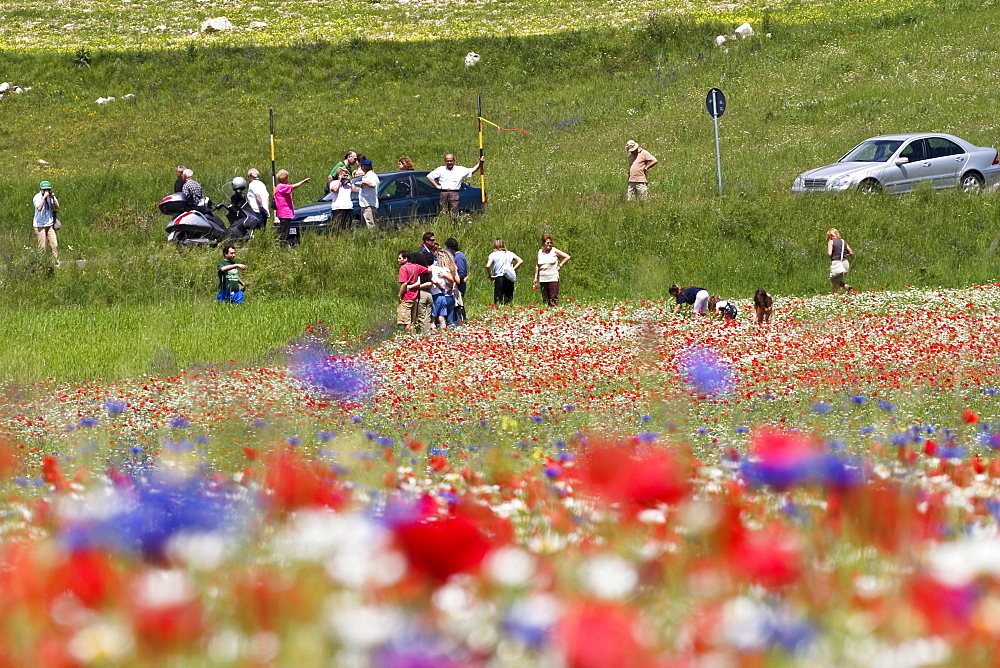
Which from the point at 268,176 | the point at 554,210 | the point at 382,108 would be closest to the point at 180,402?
the point at 554,210

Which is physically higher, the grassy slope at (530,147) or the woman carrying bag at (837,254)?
the grassy slope at (530,147)

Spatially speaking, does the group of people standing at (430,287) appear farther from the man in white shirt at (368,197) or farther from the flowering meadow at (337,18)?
the flowering meadow at (337,18)

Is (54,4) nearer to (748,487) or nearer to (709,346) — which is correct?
(709,346)

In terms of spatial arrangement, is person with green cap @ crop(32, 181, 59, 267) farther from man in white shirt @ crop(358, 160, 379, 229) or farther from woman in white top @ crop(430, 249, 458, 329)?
woman in white top @ crop(430, 249, 458, 329)

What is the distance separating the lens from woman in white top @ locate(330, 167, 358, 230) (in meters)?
23.8

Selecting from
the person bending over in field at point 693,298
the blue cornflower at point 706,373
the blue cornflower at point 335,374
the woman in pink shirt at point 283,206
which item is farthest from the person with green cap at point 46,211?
the blue cornflower at point 706,373

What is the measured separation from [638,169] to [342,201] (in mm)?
5861

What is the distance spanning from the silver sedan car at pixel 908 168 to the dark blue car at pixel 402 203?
6785 millimetres

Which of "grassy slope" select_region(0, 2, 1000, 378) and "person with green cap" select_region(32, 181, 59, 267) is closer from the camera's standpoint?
"grassy slope" select_region(0, 2, 1000, 378)

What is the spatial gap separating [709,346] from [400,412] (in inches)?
208

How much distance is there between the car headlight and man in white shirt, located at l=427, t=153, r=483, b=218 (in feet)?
23.5

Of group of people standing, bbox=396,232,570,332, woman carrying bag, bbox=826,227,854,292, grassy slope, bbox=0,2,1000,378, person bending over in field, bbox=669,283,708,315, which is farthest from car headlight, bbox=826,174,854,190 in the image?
group of people standing, bbox=396,232,570,332

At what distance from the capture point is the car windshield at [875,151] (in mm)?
27328

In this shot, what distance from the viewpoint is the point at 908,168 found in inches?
1061
